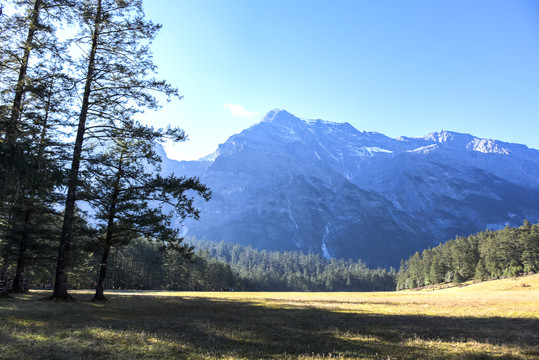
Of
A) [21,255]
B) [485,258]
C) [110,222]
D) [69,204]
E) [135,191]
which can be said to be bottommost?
[21,255]

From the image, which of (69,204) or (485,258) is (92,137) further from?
(485,258)

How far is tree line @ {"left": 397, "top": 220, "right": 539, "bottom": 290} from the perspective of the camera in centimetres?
9262

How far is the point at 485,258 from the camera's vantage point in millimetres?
103562

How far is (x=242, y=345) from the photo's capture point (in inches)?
357

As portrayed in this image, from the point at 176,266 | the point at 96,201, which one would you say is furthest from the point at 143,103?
the point at 176,266

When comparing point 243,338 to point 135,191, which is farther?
point 135,191

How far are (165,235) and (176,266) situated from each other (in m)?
86.4

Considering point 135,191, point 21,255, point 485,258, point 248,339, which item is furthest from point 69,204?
point 485,258

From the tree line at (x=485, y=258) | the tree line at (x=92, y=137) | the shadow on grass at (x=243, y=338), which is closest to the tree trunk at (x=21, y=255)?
the tree line at (x=92, y=137)

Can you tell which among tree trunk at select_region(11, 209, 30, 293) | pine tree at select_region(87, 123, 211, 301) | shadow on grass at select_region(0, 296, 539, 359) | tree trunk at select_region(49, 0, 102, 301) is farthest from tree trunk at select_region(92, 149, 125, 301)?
shadow on grass at select_region(0, 296, 539, 359)

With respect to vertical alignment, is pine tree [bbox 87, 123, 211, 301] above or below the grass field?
above

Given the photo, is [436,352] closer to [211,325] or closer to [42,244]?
[211,325]

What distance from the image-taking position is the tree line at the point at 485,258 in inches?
3647

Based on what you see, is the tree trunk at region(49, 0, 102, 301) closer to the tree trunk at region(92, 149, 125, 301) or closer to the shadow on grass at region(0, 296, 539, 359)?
the tree trunk at region(92, 149, 125, 301)
